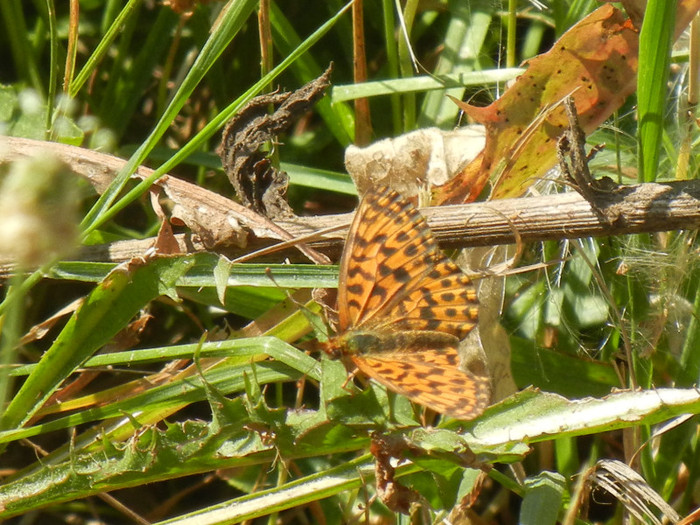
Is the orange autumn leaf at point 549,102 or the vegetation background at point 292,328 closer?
the vegetation background at point 292,328

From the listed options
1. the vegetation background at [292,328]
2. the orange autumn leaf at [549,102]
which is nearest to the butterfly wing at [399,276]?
the vegetation background at [292,328]

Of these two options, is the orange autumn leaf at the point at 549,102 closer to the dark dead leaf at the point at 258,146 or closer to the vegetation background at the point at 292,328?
the vegetation background at the point at 292,328

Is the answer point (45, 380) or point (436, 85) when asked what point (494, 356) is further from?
point (45, 380)

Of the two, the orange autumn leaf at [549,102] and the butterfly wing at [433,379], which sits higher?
the orange autumn leaf at [549,102]

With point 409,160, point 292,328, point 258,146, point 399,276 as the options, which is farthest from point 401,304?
point 258,146

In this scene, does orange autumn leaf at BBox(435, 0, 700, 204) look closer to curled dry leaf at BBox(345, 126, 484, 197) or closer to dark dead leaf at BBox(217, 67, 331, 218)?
curled dry leaf at BBox(345, 126, 484, 197)

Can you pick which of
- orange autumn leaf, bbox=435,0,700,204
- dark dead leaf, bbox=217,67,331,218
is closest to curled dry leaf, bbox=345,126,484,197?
orange autumn leaf, bbox=435,0,700,204

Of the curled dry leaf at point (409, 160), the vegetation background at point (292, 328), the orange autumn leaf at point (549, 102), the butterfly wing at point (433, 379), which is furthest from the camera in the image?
the curled dry leaf at point (409, 160)

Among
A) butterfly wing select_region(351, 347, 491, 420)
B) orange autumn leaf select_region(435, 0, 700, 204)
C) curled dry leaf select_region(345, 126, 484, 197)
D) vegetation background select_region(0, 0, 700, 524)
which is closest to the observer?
butterfly wing select_region(351, 347, 491, 420)
